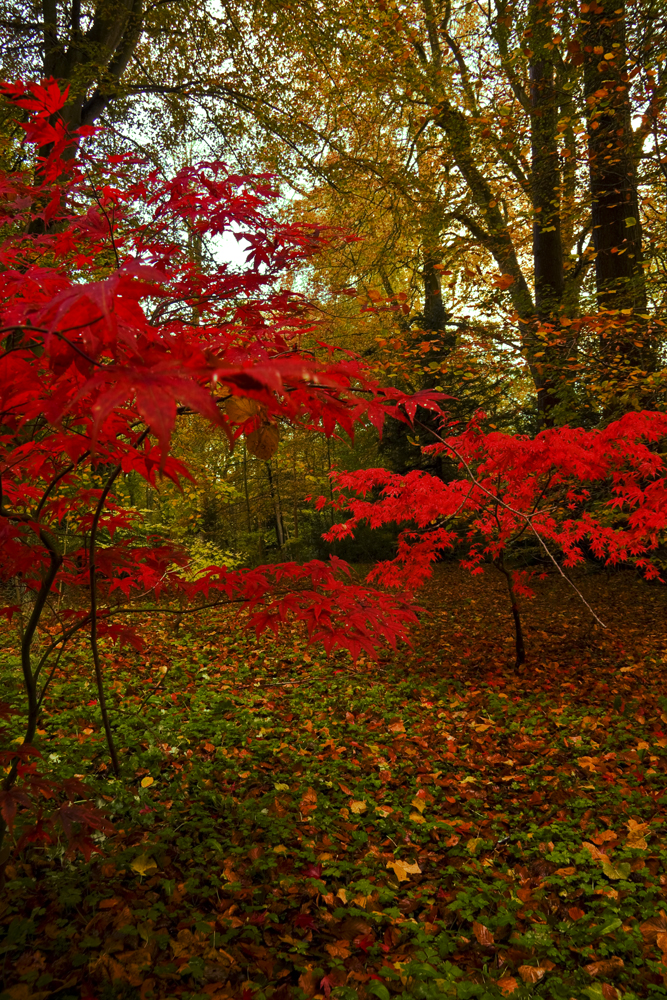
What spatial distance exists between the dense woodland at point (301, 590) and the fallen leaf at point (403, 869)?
15mm

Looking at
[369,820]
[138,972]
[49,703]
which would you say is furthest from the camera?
[49,703]

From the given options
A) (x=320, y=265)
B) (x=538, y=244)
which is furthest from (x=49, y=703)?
(x=538, y=244)

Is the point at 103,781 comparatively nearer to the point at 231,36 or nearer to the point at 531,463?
the point at 531,463

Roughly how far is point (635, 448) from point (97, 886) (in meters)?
4.12

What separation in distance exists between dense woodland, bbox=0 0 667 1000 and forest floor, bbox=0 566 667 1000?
0.06 ft

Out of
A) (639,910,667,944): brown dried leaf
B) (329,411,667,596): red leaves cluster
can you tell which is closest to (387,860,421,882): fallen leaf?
(639,910,667,944): brown dried leaf

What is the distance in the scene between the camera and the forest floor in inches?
74.5

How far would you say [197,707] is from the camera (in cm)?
427

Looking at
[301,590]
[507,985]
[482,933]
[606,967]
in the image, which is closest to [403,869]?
[482,933]

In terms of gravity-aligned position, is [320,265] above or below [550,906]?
above

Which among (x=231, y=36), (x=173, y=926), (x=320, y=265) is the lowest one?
(x=173, y=926)

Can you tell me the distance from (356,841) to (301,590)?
5.03ft

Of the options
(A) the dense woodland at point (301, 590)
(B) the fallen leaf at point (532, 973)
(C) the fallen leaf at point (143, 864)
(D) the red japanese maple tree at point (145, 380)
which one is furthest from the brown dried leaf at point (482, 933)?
A: (C) the fallen leaf at point (143, 864)

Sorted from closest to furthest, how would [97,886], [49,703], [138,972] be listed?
[138,972] < [97,886] < [49,703]
